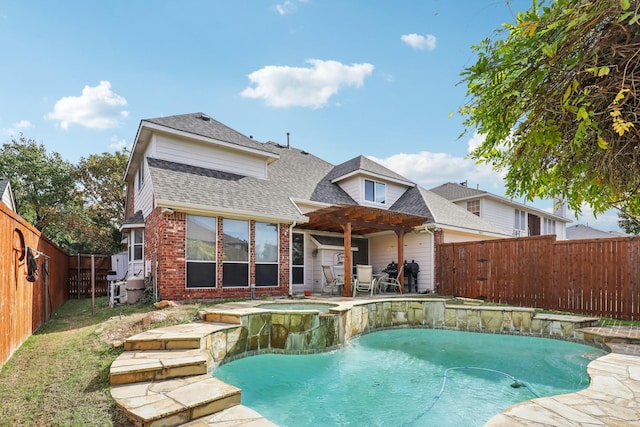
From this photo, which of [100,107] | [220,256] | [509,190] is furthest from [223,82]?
[100,107]

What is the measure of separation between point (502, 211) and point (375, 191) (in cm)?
973

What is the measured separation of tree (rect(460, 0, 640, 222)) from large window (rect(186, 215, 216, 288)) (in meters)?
9.05

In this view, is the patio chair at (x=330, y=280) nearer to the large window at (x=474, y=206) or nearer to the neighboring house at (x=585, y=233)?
the large window at (x=474, y=206)

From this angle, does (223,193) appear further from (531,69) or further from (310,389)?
(531,69)

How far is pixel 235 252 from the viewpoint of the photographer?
10758 mm

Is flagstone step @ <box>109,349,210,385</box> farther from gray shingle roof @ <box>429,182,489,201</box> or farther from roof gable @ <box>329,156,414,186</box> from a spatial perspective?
gray shingle roof @ <box>429,182,489,201</box>

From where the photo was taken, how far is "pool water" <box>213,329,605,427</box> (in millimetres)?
4371

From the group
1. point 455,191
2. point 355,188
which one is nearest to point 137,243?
point 355,188

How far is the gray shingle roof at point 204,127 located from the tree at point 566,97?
420 inches

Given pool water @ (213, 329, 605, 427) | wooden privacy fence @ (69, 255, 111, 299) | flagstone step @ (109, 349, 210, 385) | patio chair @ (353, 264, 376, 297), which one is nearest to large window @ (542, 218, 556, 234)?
patio chair @ (353, 264, 376, 297)

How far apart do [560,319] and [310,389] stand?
20.4ft

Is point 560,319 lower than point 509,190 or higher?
lower

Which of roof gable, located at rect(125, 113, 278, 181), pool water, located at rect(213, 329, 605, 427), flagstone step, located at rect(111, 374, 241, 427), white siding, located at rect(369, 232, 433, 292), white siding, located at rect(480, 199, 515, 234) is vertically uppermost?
roof gable, located at rect(125, 113, 278, 181)

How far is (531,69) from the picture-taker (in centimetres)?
187
